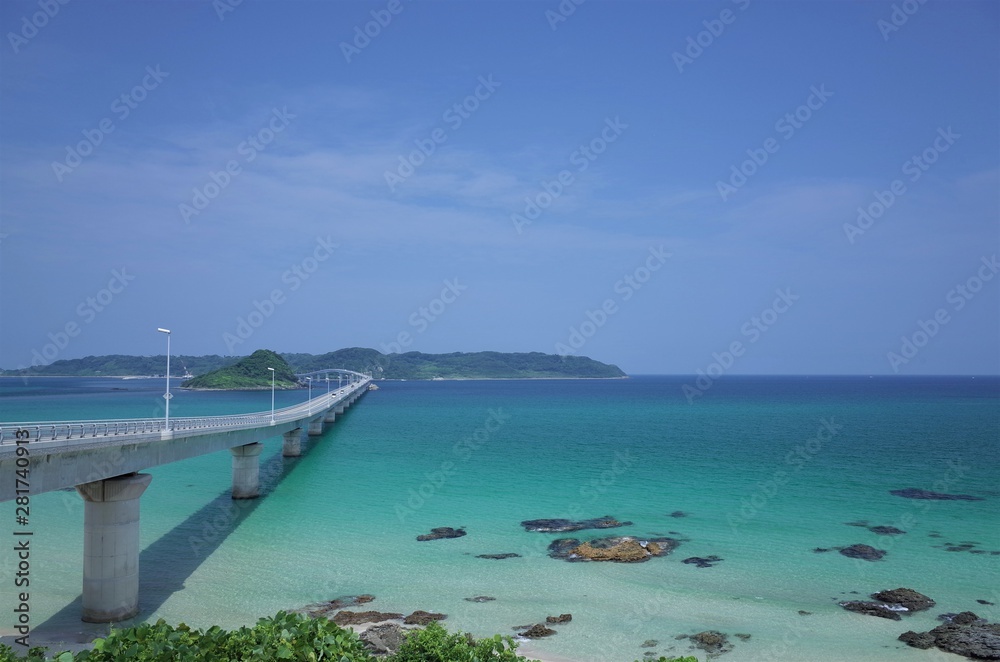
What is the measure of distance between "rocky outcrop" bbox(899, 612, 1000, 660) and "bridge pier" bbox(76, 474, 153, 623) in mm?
22299

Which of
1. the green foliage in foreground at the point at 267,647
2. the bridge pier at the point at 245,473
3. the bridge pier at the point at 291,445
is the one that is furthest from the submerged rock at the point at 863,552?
the bridge pier at the point at 291,445

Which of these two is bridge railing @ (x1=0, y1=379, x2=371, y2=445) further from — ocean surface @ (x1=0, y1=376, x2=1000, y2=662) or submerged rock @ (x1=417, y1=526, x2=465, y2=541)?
submerged rock @ (x1=417, y1=526, x2=465, y2=541)

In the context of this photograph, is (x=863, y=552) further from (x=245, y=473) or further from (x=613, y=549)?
(x=245, y=473)

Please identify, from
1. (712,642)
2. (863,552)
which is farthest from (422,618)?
(863,552)

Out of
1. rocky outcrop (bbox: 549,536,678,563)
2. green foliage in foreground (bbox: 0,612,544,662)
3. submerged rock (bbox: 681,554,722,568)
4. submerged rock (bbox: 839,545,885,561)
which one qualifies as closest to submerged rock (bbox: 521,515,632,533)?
rocky outcrop (bbox: 549,536,678,563)

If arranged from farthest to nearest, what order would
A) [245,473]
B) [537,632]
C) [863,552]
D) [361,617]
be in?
[245,473], [863,552], [361,617], [537,632]

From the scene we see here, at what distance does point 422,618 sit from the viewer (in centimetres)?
2056

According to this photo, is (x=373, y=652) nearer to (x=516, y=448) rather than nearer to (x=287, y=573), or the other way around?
(x=287, y=573)

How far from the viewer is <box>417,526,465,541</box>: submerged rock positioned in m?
31.0

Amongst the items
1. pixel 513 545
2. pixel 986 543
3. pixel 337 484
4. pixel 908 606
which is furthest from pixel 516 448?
pixel 908 606

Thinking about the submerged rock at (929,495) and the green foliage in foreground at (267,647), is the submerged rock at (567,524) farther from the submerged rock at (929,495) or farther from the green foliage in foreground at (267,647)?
the green foliage in foreground at (267,647)

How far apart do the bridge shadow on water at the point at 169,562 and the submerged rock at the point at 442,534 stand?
8790 millimetres

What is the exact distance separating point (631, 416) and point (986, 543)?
73.6 m

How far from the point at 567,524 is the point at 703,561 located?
798 centimetres
